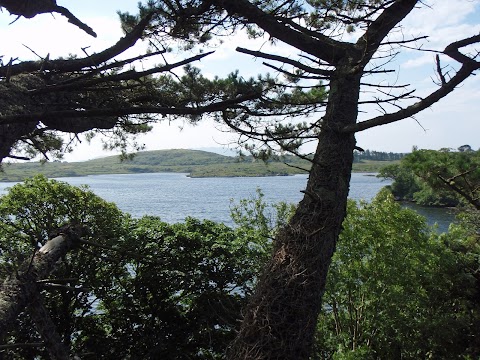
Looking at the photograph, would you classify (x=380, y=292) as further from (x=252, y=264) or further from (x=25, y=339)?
(x=25, y=339)

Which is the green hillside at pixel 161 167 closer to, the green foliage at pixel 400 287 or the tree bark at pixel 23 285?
the green foliage at pixel 400 287

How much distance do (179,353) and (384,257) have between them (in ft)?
17.0

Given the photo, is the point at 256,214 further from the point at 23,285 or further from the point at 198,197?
the point at 198,197

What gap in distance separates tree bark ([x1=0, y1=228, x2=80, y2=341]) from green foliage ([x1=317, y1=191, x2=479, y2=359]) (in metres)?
6.78

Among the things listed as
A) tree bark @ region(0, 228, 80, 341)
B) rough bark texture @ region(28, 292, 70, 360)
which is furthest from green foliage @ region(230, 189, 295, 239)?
rough bark texture @ region(28, 292, 70, 360)

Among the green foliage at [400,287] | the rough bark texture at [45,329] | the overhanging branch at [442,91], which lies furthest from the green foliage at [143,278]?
the overhanging branch at [442,91]

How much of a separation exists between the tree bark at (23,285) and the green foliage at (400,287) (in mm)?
6785

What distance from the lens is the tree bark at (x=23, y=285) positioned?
3525 millimetres

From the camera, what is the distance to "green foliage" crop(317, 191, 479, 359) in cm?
909

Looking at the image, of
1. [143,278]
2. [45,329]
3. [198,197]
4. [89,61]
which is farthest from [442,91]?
[198,197]

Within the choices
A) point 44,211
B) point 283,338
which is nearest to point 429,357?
point 283,338

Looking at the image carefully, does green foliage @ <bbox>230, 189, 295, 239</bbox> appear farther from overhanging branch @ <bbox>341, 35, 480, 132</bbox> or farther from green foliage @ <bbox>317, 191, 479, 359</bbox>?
overhanging branch @ <bbox>341, 35, 480, 132</bbox>

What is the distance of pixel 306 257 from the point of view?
10.4 feet

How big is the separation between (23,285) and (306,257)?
2626mm
